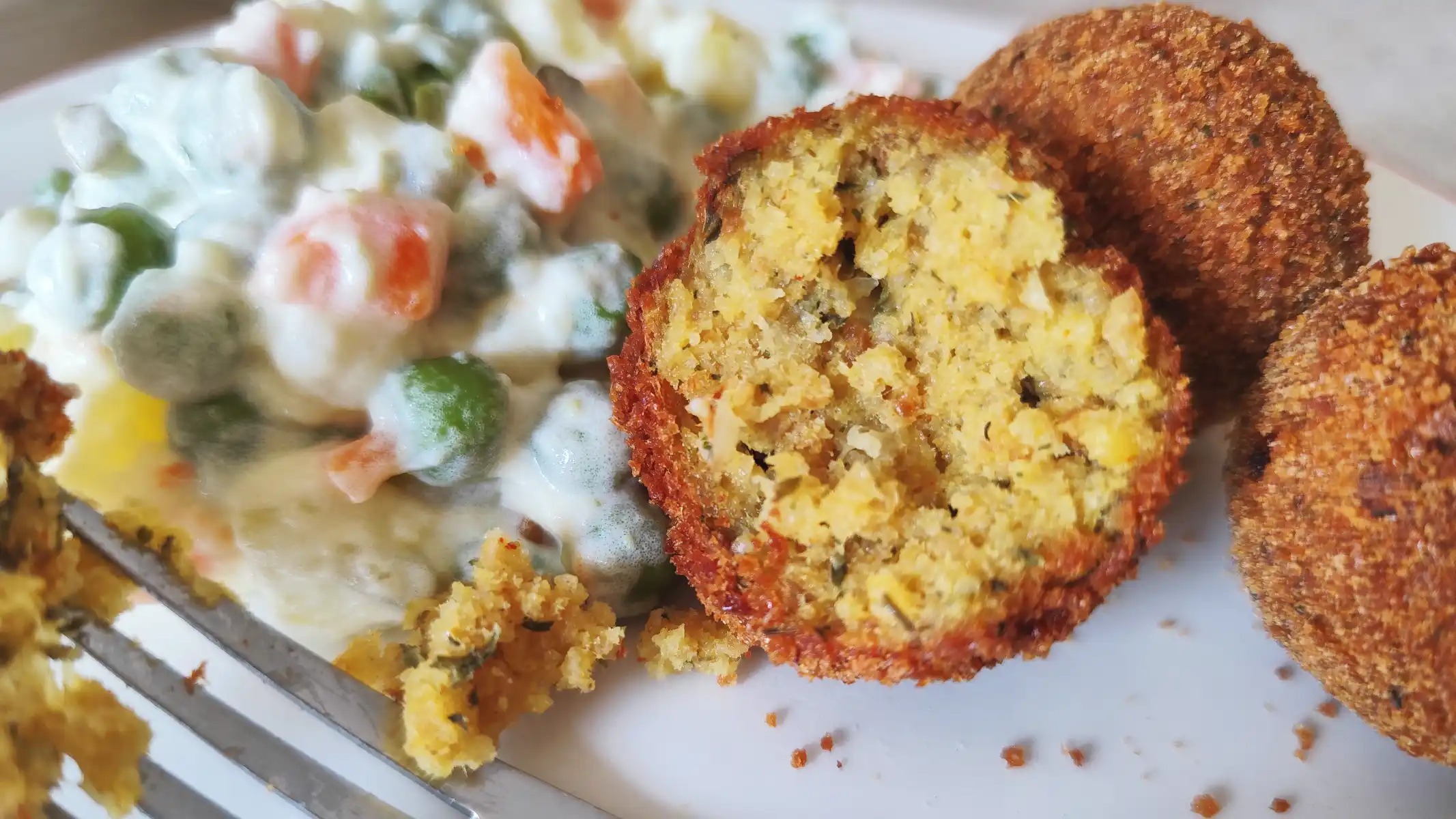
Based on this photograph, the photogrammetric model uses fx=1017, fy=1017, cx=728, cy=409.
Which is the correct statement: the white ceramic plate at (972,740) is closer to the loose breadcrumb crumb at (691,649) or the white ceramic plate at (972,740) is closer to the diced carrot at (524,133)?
the loose breadcrumb crumb at (691,649)

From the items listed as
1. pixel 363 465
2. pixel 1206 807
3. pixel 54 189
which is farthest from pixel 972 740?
pixel 54 189

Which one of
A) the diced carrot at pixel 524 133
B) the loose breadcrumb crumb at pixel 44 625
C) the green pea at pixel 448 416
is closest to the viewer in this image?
the loose breadcrumb crumb at pixel 44 625

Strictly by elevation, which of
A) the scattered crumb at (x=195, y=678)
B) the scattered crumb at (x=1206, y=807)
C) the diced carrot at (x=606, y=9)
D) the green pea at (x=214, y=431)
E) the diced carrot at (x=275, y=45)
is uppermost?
the diced carrot at (x=606, y=9)

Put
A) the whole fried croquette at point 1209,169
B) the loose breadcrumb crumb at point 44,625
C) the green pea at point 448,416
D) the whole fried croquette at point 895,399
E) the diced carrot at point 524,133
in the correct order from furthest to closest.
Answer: the diced carrot at point 524,133
the green pea at point 448,416
the whole fried croquette at point 1209,169
the whole fried croquette at point 895,399
the loose breadcrumb crumb at point 44,625

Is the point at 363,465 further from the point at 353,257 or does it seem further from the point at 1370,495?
the point at 1370,495

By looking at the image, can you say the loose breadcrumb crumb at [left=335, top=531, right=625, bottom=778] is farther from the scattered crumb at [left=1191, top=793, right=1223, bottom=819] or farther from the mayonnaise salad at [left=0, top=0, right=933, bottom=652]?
the scattered crumb at [left=1191, top=793, right=1223, bottom=819]

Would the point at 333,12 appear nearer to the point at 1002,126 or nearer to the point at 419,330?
the point at 419,330

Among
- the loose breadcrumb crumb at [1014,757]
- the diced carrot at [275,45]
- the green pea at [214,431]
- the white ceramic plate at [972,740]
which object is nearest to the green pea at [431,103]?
the diced carrot at [275,45]
